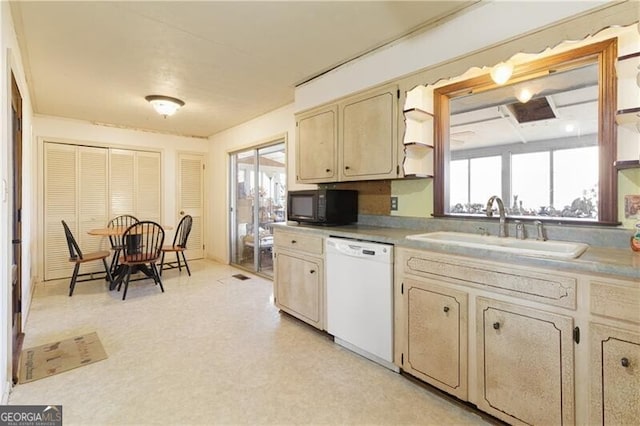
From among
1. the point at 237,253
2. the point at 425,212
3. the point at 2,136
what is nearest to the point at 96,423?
the point at 2,136

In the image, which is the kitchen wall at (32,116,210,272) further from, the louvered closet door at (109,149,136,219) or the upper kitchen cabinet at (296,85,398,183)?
the upper kitchen cabinet at (296,85,398,183)

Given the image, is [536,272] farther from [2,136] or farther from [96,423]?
[2,136]

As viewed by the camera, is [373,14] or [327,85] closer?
[373,14]

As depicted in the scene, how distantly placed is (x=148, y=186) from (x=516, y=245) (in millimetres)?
5401

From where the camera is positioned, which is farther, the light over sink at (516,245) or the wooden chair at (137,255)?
the wooden chair at (137,255)

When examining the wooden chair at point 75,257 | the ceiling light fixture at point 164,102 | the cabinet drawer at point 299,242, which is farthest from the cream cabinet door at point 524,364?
the wooden chair at point 75,257

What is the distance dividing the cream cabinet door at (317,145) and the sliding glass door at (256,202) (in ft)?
2.77

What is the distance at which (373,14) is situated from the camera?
2.08 meters

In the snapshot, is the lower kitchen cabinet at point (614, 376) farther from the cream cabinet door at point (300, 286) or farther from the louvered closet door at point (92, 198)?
the louvered closet door at point (92, 198)

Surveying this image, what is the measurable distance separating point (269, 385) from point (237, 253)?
356cm

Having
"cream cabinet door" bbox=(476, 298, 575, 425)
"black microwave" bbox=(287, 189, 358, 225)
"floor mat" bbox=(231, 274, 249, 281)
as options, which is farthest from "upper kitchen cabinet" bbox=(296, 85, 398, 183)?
"floor mat" bbox=(231, 274, 249, 281)

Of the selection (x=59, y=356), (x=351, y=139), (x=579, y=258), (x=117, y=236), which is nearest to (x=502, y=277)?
(x=579, y=258)

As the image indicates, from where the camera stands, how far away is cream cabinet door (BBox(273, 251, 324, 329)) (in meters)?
2.65

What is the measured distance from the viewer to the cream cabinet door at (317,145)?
289 cm
